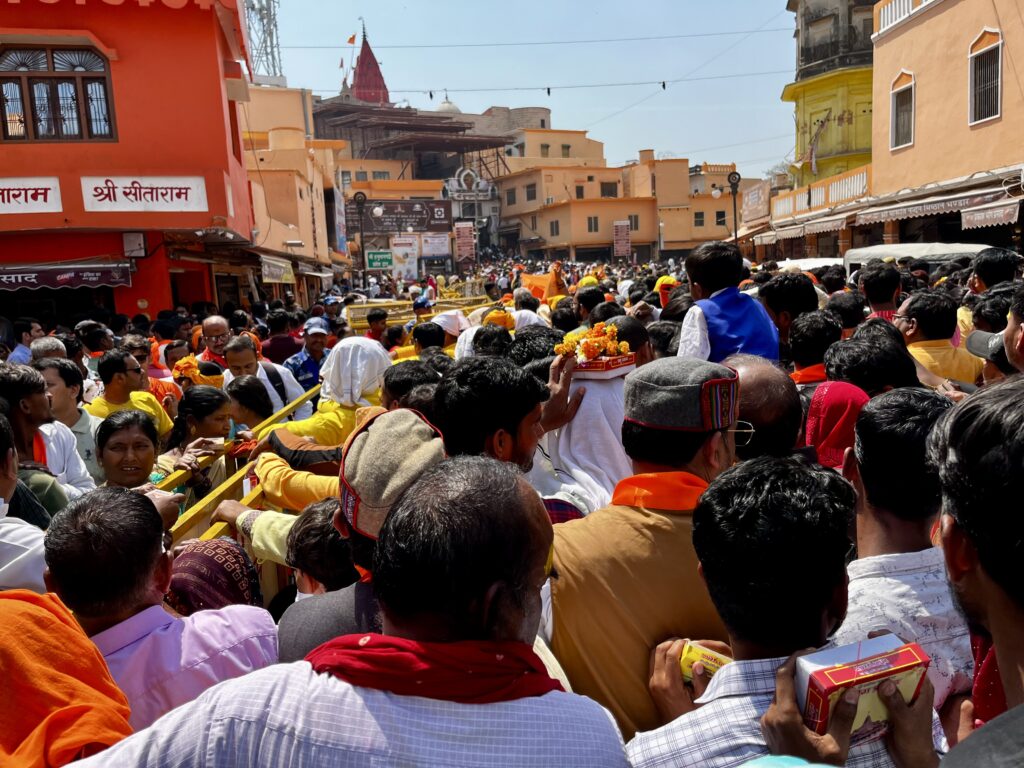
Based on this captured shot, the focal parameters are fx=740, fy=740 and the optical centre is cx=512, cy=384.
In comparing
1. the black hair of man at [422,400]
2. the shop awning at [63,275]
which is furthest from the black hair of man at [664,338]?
the shop awning at [63,275]

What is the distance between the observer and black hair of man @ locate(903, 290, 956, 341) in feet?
13.9

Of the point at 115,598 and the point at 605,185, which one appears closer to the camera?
the point at 115,598

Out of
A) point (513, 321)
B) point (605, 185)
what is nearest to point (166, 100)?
point (513, 321)

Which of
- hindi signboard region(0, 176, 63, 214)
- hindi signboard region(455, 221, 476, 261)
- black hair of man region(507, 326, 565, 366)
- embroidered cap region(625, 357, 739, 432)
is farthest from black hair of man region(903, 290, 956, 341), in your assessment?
hindi signboard region(455, 221, 476, 261)

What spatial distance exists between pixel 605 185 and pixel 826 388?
5330 centimetres

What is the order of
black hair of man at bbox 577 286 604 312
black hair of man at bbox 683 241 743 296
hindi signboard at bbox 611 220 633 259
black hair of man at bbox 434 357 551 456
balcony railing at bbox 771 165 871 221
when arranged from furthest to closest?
hindi signboard at bbox 611 220 633 259, balcony railing at bbox 771 165 871 221, black hair of man at bbox 577 286 604 312, black hair of man at bbox 683 241 743 296, black hair of man at bbox 434 357 551 456

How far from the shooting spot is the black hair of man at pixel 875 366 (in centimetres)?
321

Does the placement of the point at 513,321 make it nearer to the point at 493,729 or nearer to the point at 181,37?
the point at 493,729

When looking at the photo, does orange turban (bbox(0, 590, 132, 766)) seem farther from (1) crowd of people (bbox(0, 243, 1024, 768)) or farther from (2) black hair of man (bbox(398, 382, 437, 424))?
(2) black hair of man (bbox(398, 382, 437, 424))

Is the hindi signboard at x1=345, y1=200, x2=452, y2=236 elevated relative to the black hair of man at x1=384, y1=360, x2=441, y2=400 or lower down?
elevated

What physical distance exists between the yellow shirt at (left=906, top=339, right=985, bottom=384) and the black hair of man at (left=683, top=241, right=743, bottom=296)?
1.12 meters

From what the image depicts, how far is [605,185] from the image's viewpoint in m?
54.1

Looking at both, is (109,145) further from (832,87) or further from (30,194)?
(832,87)

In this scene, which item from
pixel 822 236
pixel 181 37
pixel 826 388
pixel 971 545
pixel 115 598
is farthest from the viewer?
pixel 822 236
